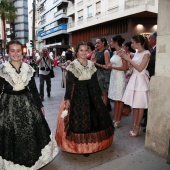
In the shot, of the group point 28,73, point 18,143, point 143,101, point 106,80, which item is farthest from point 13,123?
point 106,80

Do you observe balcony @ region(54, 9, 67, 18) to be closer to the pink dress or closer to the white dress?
the white dress

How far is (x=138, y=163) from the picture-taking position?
3.12m

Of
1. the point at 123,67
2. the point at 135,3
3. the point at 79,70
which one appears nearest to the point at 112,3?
the point at 135,3

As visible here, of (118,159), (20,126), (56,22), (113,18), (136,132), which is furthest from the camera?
(56,22)

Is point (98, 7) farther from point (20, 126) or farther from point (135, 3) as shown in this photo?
point (20, 126)

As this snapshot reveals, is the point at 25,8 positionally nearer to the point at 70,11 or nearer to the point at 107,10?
the point at 70,11

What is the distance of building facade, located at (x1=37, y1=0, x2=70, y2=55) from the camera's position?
40131 millimetres

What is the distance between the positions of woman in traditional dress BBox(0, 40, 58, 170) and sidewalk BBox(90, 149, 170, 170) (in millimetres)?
847

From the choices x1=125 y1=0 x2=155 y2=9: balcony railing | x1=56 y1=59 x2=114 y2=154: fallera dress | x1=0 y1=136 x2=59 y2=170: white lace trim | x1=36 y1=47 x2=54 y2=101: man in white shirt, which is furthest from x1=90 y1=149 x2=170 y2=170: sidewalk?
x1=125 y1=0 x2=155 y2=9: balcony railing

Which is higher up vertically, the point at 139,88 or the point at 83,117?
the point at 139,88

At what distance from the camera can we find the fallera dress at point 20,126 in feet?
9.03

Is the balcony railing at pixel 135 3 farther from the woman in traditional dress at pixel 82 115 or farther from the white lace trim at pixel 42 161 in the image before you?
the white lace trim at pixel 42 161

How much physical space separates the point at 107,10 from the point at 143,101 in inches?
864

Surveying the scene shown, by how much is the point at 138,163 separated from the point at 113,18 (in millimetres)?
21312
